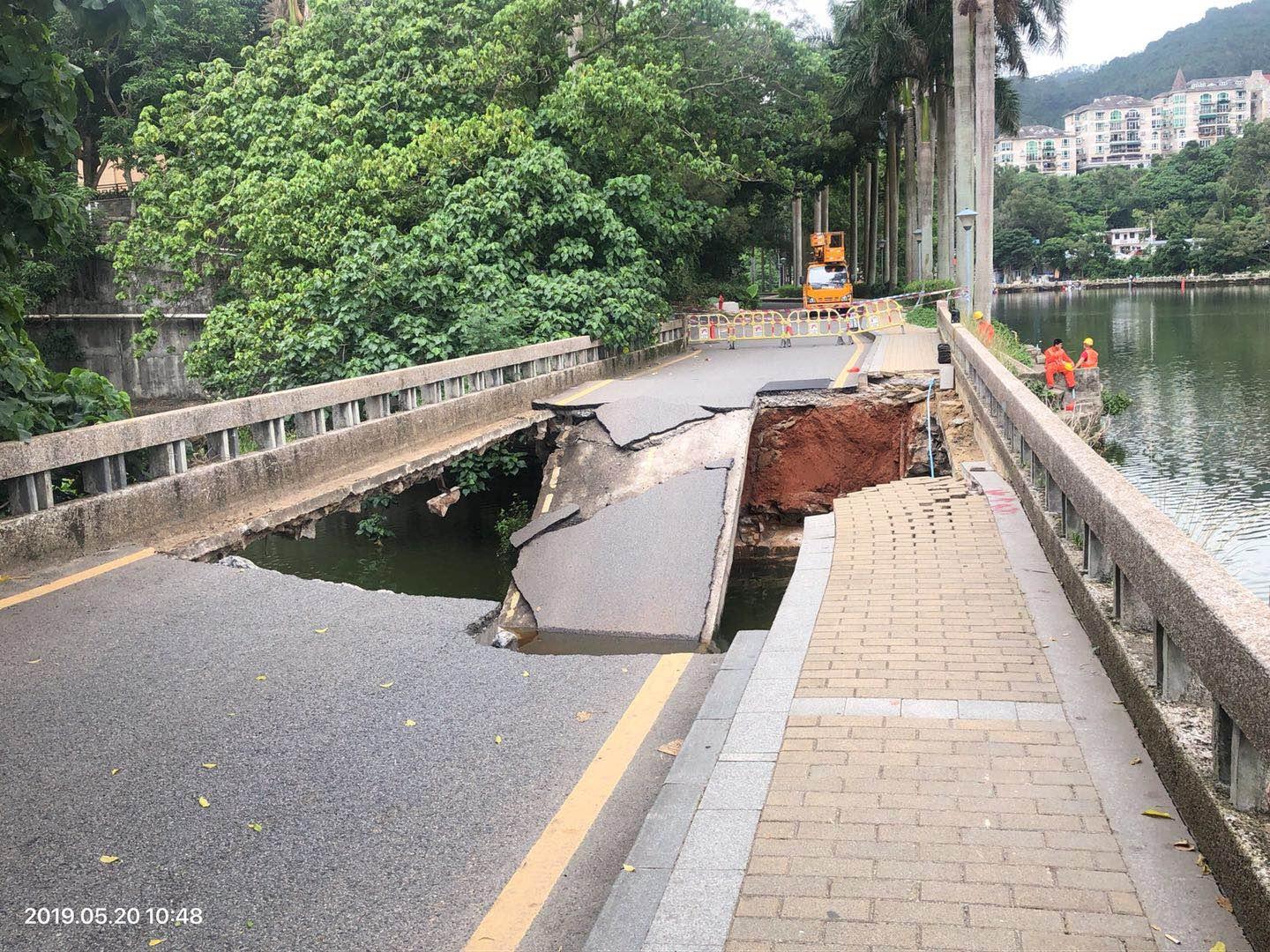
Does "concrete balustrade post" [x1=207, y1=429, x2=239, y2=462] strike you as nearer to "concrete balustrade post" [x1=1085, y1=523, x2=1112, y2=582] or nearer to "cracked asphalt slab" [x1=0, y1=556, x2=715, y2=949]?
"cracked asphalt slab" [x1=0, y1=556, x2=715, y2=949]

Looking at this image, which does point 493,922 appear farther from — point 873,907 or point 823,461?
point 823,461

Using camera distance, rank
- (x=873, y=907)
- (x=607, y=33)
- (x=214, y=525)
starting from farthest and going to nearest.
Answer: (x=607, y=33) → (x=214, y=525) → (x=873, y=907)

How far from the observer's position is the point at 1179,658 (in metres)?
4.47

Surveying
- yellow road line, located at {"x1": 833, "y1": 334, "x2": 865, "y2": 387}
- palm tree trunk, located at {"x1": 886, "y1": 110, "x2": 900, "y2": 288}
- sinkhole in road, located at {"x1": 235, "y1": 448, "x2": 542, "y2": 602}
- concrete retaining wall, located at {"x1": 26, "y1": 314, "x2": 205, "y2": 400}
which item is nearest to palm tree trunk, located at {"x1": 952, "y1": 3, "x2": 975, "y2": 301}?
yellow road line, located at {"x1": 833, "y1": 334, "x2": 865, "y2": 387}

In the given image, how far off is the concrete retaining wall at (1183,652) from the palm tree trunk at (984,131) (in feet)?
95.2

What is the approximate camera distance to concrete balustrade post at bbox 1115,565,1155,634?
535 centimetres

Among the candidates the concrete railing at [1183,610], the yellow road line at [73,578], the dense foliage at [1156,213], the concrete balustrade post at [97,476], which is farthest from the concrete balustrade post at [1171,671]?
the dense foliage at [1156,213]

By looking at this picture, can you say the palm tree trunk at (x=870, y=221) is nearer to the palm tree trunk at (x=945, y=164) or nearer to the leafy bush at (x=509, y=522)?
the palm tree trunk at (x=945, y=164)

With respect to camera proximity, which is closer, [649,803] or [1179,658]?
[1179,658]

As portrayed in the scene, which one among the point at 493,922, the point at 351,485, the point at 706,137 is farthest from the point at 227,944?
the point at 706,137

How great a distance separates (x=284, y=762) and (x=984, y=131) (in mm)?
32685

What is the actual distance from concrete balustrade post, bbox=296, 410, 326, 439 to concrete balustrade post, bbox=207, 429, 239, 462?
1.14 m

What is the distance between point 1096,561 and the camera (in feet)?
20.5

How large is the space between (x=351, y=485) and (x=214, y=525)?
178 centimetres
